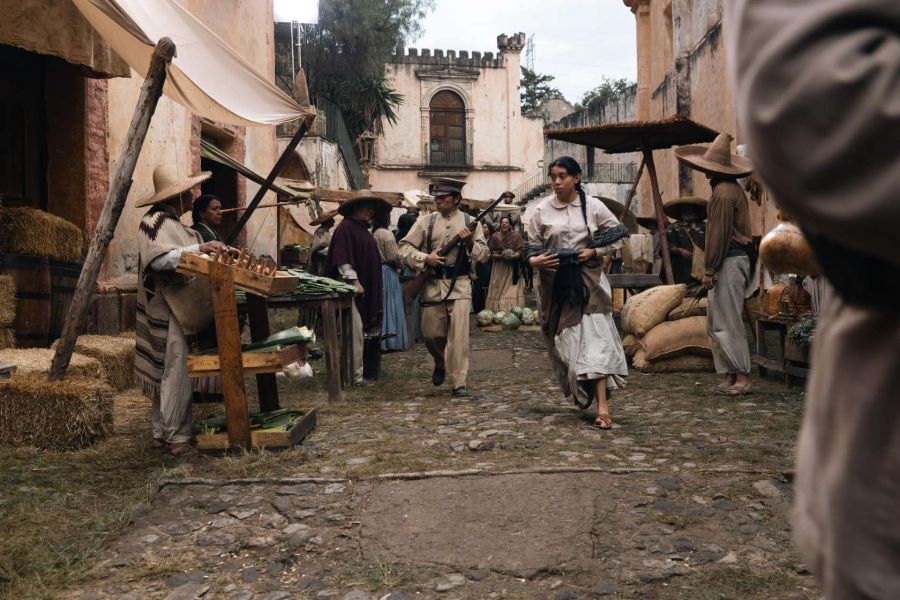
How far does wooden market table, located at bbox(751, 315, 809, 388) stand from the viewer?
24.7ft

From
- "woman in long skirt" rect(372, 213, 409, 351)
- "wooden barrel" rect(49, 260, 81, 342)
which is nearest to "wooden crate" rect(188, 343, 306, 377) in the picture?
"wooden barrel" rect(49, 260, 81, 342)

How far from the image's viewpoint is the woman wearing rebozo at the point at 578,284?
6129 millimetres

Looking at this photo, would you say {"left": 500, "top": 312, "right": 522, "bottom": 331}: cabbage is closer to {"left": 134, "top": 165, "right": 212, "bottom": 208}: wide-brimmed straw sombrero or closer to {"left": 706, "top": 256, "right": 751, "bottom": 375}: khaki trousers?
{"left": 706, "top": 256, "right": 751, "bottom": 375}: khaki trousers

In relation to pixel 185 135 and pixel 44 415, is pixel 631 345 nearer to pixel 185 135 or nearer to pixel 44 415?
pixel 185 135

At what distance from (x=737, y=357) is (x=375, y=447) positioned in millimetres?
3561

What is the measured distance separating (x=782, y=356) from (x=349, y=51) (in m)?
28.2

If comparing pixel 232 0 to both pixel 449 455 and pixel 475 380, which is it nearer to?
pixel 475 380

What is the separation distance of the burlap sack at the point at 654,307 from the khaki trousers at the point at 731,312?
2.02m

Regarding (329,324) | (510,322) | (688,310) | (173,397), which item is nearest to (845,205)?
(173,397)

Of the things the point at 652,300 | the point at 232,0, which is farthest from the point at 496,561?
the point at 232,0

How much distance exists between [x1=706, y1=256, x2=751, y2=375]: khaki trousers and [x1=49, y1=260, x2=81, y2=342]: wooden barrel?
5.62 m

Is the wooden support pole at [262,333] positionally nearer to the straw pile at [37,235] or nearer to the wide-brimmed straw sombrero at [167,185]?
the wide-brimmed straw sombrero at [167,185]

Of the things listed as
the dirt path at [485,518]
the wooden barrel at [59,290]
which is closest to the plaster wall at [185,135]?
the wooden barrel at [59,290]

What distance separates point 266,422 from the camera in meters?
5.75
